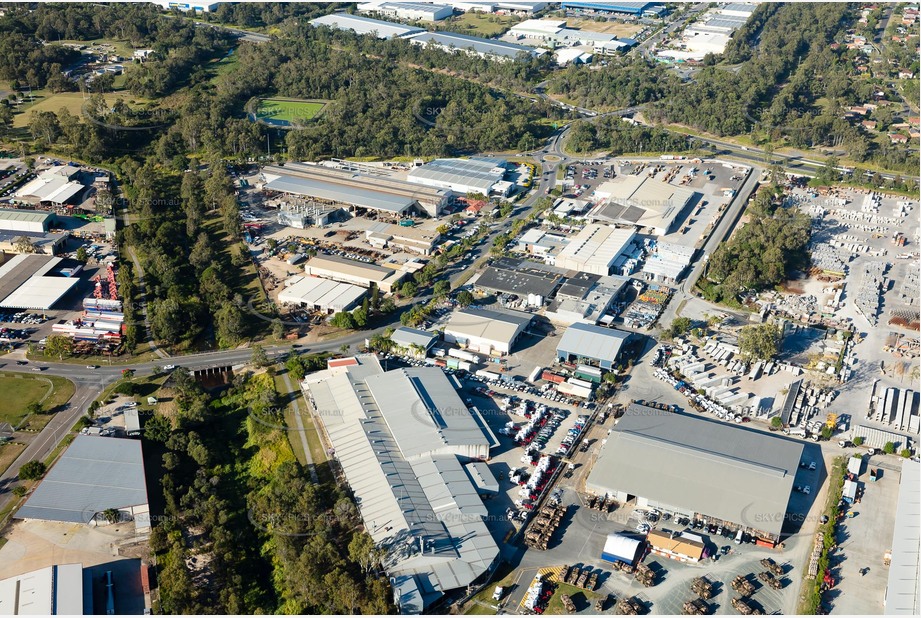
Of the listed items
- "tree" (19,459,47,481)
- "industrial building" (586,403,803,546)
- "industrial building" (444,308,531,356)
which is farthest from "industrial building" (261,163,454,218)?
"tree" (19,459,47,481)

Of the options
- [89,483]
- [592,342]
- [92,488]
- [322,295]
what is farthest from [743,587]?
[322,295]

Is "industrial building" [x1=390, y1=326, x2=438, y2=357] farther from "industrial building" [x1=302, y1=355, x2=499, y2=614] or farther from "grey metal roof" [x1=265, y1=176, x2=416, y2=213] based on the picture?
"grey metal roof" [x1=265, y1=176, x2=416, y2=213]

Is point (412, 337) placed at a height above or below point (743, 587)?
above

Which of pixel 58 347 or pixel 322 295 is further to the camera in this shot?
pixel 322 295

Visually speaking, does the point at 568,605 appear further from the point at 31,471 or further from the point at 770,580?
the point at 31,471

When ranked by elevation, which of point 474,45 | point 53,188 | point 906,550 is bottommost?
point 906,550

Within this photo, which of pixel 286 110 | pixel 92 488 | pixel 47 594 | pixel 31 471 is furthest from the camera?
pixel 286 110

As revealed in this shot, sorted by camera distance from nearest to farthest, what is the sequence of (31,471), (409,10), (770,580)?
1. (770,580)
2. (31,471)
3. (409,10)
